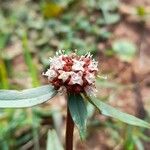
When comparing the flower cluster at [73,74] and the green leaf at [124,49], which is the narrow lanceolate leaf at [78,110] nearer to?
the flower cluster at [73,74]

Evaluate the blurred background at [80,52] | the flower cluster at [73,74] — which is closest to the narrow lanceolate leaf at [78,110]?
the flower cluster at [73,74]

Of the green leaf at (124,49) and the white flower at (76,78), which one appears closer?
the white flower at (76,78)

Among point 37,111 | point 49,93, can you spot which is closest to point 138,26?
point 37,111

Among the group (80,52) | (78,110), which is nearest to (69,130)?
(78,110)

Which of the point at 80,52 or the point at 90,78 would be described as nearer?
the point at 90,78

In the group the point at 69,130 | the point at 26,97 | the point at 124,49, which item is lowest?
the point at 69,130

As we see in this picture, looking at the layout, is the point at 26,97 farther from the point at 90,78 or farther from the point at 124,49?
the point at 124,49

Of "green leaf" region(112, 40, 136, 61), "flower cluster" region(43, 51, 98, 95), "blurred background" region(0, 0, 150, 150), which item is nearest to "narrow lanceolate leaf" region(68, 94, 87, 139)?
"flower cluster" region(43, 51, 98, 95)
